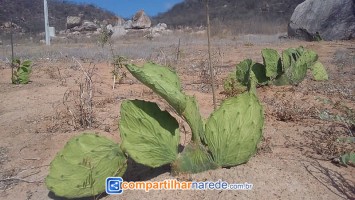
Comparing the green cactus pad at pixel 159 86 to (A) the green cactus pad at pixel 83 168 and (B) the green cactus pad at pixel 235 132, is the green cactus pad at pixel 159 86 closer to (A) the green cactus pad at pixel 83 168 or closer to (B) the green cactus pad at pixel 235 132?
(B) the green cactus pad at pixel 235 132

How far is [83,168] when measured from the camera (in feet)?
5.65

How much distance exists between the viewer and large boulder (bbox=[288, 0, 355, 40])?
11.8 m

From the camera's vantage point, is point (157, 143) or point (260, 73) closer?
point (157, 143)

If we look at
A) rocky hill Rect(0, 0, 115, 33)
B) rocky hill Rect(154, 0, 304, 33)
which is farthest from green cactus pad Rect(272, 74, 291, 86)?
rocky hill Rect(154, 0, 304, 33)

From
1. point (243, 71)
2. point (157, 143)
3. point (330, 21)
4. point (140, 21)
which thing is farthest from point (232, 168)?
point (140, 21)

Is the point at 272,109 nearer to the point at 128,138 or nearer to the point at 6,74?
the point at 128,138

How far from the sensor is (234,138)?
5.98 ft

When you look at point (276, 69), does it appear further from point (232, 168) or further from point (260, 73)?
point (232, 168)

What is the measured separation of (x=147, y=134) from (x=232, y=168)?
45cm

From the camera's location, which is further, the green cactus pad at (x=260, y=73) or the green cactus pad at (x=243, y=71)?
the green cactus pad at (x=260, y=73)

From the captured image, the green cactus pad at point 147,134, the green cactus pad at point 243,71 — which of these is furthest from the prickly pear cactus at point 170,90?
the green cactus pad at point 243,71

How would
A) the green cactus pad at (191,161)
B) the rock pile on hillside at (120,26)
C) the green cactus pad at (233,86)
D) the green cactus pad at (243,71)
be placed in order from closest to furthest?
the green cactus pad at (191,161), the green cactus pad at (233,86), the green cactus pad at (243,71), the rock pile on hillside at (120,26)

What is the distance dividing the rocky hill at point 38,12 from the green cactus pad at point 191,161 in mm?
28956

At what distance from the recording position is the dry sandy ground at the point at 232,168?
170 centimetres
